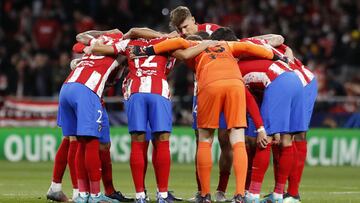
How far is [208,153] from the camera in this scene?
41.8ft

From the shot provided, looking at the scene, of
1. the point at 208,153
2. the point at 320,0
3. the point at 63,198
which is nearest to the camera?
the point at 208,153

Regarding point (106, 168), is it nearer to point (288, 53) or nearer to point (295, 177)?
point (295, 177)

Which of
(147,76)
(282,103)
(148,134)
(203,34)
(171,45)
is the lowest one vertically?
(148,134)

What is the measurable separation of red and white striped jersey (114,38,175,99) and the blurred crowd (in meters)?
12.0

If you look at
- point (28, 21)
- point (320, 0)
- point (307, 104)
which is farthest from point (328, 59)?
point (307, 104)

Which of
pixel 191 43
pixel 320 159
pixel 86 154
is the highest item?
pixel 191 43

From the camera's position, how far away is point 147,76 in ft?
43.1

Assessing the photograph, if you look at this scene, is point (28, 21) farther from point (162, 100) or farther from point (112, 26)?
point (162, 100)

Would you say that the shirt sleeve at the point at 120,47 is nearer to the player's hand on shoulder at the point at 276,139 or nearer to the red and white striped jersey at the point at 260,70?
the red and white striped jersey at the point at 260,70

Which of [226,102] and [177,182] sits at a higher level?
[226,102]

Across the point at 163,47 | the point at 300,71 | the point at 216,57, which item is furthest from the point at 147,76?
the point at 300,71

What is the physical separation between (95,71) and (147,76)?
2.52 feet

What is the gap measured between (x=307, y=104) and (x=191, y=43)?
6.65 ft

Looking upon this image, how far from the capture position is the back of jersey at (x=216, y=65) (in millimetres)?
12750
